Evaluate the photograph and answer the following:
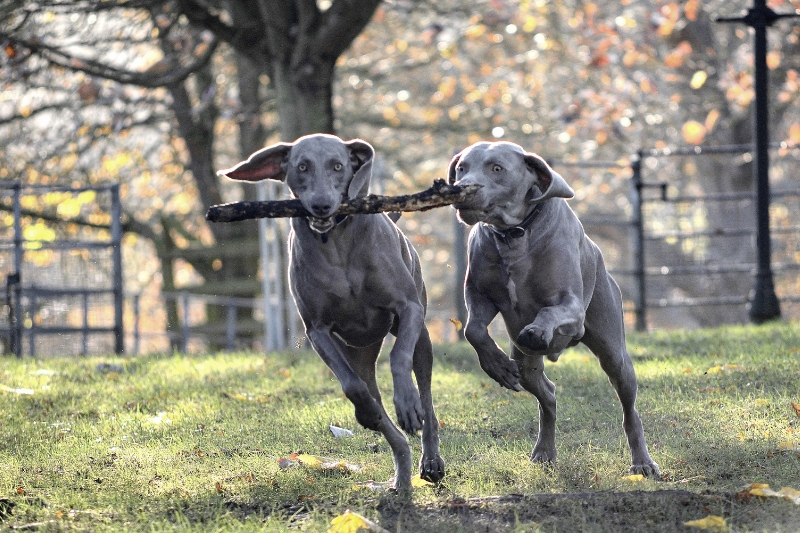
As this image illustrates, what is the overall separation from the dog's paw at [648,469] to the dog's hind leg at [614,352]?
3 cm

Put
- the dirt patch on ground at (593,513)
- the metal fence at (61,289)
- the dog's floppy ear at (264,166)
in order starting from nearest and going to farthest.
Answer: the dirt patch on ground at (593,513) → the dog's floppy ear at (264,166) → the metal fence at (61,289)

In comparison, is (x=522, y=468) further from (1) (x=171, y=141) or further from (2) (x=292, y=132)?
(1) (x=171, y=141)

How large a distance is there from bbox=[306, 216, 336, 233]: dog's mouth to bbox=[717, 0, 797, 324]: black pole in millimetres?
6518

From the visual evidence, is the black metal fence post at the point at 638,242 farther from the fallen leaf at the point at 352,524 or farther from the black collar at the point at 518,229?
the fallen leaf at the point at 352,524

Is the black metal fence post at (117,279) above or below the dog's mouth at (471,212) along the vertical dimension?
below


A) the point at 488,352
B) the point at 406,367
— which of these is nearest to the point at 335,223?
the point at 406,367

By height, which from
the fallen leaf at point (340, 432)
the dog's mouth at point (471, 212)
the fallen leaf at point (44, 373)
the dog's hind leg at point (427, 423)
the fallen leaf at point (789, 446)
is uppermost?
the dog's mouth at point (471, 212)

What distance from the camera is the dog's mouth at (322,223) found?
5.15m

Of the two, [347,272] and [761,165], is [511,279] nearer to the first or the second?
[347,272]

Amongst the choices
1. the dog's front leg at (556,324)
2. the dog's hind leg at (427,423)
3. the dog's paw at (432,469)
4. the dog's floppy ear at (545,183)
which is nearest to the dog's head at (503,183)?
the dog's floppy ear at (545,183)

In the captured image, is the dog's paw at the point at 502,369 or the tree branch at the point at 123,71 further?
the tree branch at the point at 123,71

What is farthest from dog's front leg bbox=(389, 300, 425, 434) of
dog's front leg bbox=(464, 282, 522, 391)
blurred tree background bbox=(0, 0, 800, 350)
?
blurred tree background bbox=(0, 0, 800, 350)

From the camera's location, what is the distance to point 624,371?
562cm

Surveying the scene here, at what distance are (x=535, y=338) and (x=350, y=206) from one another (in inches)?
42.3
